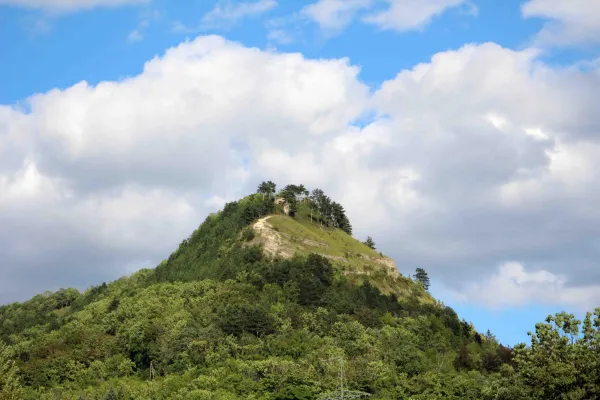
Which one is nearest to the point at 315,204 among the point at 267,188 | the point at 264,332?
the point at 267,188

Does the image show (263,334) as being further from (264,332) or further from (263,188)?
(263,188)

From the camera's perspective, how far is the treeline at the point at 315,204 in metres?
178

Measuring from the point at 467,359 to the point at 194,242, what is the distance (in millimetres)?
83807

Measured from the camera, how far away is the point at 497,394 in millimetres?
61906

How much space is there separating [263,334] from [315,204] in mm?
66301

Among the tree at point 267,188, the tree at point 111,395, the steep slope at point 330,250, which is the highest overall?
the tree at point 267,188

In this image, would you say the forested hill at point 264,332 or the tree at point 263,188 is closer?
the forested hill at point 264,332

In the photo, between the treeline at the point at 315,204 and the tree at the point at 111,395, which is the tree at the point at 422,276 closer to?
the treeline at the point at 315,204

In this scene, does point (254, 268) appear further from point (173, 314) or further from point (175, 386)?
point (175, 386)

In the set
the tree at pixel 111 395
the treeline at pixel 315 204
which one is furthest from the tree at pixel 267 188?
the tree at pixel 111 395

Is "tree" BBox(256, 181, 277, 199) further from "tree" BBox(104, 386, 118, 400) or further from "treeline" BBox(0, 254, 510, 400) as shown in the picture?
"tree" BBox(104, 386, 118, 400)

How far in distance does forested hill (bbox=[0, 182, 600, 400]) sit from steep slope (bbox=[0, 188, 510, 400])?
0.28 meters

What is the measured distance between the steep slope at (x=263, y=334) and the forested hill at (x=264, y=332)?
28 centimetres

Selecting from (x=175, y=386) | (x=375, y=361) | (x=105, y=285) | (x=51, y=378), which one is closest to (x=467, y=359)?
(x=375, y=361)
